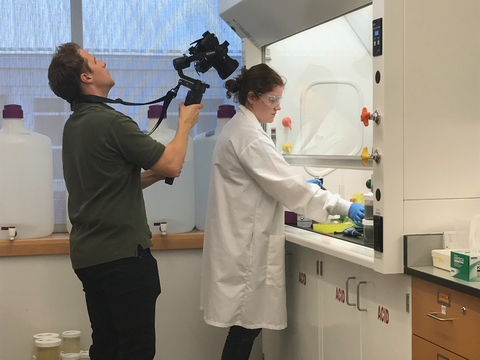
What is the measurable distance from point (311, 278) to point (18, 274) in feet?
4.68

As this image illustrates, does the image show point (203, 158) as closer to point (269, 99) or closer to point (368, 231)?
point (269, 99)

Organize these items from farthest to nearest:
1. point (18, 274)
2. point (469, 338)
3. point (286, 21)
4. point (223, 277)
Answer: point (18, 274) < point (286, 21) < point (223, 277) < point (469, 338)

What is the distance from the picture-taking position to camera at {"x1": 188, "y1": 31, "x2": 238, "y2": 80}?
2.10m

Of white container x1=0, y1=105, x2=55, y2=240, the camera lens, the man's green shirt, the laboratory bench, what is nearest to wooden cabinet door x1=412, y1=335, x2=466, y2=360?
the laboratory bench

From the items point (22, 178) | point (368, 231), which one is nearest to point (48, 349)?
point (22, 178)

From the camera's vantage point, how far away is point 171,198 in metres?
2.90

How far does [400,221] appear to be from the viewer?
5.49ft

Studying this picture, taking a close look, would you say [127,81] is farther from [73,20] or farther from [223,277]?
[223,277]

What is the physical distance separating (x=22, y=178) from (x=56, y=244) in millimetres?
355

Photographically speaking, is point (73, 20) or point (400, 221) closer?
point (400, 221)

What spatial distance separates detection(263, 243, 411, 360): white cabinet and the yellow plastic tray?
0.37ft

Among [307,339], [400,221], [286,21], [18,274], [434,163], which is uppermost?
[286,21]

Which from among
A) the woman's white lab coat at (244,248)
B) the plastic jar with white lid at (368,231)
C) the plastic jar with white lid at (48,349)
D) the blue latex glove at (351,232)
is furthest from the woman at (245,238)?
the plastic jar with white lid at (48,349)

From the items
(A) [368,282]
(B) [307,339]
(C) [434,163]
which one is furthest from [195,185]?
(C) [434,163]
